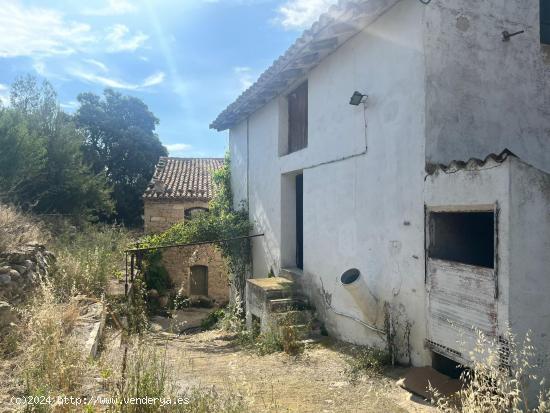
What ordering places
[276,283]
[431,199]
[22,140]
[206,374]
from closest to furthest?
[431,199], [206,374], [276,283], [22,140]

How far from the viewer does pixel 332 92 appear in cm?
749

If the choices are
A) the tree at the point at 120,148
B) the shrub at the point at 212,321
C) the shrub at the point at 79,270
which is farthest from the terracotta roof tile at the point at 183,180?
the shrub at the point at 79,270

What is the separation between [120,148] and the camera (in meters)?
30.4

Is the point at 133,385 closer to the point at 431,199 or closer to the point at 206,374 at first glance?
the point at 206,374

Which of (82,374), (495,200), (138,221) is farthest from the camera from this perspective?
(138,221)

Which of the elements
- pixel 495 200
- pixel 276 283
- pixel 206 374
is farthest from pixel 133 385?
pixel 276 283

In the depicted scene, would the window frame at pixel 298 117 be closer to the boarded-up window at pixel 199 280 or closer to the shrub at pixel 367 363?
the shrub at pixel 367 363

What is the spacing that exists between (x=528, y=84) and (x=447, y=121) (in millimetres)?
1539

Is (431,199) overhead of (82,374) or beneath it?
overhead

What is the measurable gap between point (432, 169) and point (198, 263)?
1400cm

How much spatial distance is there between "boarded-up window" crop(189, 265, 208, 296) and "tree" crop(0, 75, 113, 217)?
4.55 m

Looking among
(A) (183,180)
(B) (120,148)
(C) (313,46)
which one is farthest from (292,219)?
(B) (120,148)

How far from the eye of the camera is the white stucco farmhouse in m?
4.12
